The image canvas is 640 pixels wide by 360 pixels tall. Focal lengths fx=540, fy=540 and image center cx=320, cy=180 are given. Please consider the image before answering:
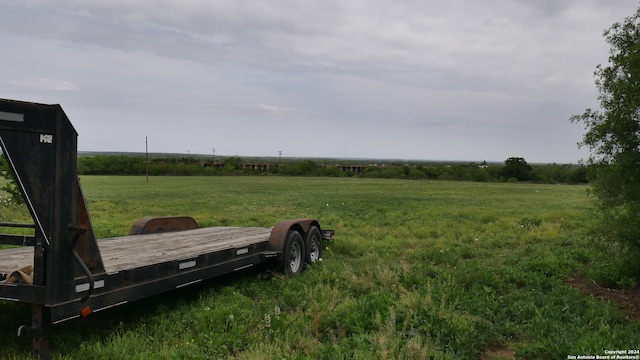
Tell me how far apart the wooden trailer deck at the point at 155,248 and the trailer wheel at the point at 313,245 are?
0.74m

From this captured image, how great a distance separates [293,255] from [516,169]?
76.3 m

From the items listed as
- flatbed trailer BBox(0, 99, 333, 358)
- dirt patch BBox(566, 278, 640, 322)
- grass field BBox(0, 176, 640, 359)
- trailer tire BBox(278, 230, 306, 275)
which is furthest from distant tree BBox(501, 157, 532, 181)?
flatbed trailer BBox(0, 99, 333, 358)

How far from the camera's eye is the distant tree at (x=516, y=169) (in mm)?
78188

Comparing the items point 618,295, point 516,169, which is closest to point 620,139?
point 618,295

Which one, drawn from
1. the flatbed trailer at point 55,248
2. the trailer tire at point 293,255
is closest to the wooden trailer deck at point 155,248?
the flatbed trailer at point 55,248

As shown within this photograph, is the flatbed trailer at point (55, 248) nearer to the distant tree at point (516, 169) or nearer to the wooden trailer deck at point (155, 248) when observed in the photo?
the wooden trailer deck at point (155, 248)

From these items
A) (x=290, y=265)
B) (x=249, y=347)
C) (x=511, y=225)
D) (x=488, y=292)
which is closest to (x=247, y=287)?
(x=290, y=265)

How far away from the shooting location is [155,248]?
274 inches

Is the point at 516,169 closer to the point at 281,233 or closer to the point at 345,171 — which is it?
the point at 345,171

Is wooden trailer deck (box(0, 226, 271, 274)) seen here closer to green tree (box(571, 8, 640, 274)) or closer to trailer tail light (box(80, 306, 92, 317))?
trailer tail light (box(80, 306, 92, 317))

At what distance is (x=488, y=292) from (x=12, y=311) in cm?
605

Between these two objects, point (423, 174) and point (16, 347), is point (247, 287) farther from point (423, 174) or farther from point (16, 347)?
point (423, 174)

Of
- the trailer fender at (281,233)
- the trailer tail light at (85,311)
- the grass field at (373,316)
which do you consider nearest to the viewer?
the trailer tail light at (85,311)

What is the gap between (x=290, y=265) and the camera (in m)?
8.38
